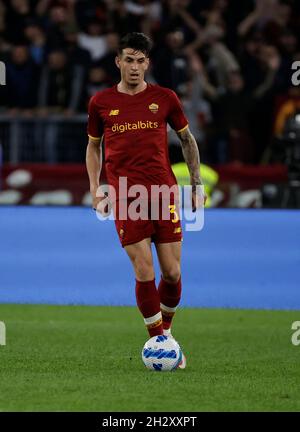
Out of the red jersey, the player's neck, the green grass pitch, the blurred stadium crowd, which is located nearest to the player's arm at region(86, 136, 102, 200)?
the red jersey

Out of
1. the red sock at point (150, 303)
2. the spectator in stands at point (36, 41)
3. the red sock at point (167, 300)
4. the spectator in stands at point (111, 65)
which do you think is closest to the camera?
the red sock at point (150, 303)

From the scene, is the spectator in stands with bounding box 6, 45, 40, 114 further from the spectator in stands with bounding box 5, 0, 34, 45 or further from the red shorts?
the red shorts

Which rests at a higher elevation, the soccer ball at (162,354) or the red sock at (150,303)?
the red sock at (150,303)

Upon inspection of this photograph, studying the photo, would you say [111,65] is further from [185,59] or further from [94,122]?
[94,122]

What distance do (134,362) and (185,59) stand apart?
8056mm

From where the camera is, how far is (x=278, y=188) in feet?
44.5

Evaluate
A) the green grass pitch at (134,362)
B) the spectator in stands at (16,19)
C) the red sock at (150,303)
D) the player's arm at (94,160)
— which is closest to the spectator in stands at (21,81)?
the spectator in stands at (16,19)

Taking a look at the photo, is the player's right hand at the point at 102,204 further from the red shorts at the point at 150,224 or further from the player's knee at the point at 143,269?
the player's knee at the point at 143,269

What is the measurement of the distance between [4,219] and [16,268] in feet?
1.90

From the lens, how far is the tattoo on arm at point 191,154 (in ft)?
29.1

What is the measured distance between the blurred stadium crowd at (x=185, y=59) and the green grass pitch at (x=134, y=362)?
11.0 ft

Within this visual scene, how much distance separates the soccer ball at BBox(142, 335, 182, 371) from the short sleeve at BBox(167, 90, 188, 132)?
150 cm

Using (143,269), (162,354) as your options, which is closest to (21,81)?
(143,269)

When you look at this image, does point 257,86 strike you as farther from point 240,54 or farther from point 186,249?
point 186,249
